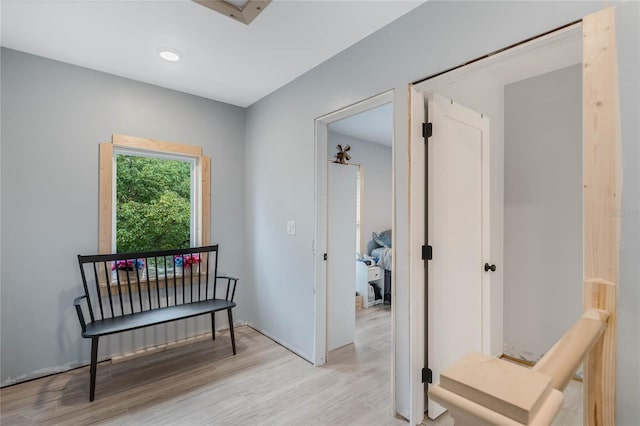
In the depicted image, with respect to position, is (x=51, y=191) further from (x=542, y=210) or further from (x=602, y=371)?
(x=542, y=210)

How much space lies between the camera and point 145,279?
2916 mm

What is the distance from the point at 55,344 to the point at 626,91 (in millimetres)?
3934

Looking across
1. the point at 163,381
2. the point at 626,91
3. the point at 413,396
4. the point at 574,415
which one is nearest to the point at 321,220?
the point at 413,396

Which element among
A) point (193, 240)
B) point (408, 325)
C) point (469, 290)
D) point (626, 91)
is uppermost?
point (626, 91)

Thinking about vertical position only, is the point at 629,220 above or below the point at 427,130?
below

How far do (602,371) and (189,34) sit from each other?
112 inches

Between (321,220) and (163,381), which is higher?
(321,220)

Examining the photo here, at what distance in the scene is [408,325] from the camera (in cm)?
192

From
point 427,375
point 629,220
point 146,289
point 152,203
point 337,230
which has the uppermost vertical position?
point 152,203

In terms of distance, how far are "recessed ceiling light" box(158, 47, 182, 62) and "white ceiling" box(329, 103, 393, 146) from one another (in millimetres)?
1770

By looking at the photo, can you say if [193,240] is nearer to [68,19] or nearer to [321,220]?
[321,220]

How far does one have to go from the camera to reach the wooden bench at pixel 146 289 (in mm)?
2467

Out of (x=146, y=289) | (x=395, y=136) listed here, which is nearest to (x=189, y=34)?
(x=395, y=136)

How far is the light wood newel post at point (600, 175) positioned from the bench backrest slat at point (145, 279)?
2.99 metres
